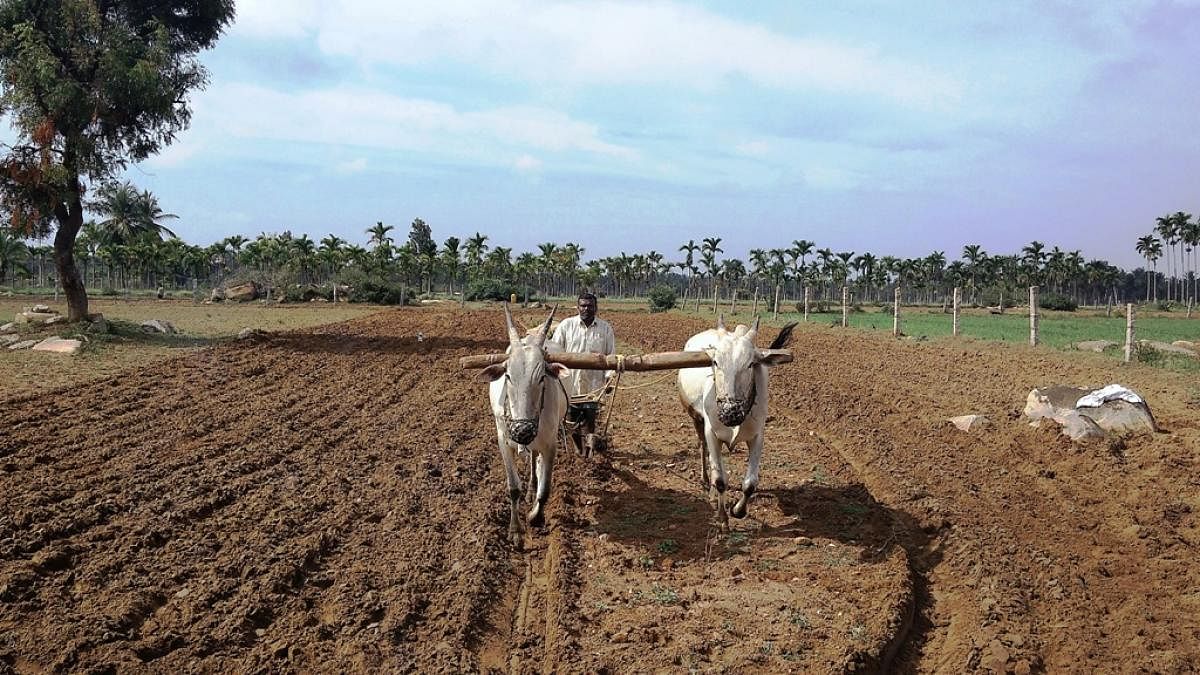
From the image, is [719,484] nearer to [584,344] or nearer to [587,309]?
[584,344]

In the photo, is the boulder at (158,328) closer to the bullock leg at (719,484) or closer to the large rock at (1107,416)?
the bullock leg at (719,484)

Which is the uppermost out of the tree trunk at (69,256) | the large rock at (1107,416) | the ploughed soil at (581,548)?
the tree trunk at (69,256)

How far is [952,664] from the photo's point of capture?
5172 mm

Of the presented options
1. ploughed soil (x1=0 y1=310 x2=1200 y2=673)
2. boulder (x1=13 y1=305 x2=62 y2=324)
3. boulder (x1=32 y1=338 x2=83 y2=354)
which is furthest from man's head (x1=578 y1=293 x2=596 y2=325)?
boulder (x1=13 y1=305 x2=62 y2=324)

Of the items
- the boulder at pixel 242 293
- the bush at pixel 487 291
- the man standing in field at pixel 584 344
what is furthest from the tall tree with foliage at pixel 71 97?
the bush at pixel 487 291

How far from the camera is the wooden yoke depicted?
7605 millimetres

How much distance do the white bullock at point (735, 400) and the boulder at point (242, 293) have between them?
52.5m

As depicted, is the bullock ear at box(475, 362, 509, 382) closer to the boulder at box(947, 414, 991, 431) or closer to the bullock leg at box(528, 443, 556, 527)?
the bullock leg at box(528, 443, 556, 527)

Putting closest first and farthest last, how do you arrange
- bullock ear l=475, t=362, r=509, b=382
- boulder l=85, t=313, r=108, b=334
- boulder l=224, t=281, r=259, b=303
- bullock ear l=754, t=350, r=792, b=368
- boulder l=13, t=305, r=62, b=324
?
bullock ear l=475, t=362, r=509, b=382 < bullock ear l=754, t=350, r=792, b=368 < boulder l=85, t=313, r=108, b=334 < boulder l=13, t=305, r=62, b=324 < boulder l=224, t=281, r=259, b=303

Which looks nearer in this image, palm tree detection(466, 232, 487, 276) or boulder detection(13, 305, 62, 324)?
boulder detection(13, 305, 62, 324)

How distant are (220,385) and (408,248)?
57154 millimetres

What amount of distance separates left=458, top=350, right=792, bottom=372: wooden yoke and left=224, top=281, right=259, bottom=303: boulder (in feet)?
170

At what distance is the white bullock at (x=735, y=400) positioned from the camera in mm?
7207

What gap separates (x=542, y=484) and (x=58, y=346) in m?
15.5
